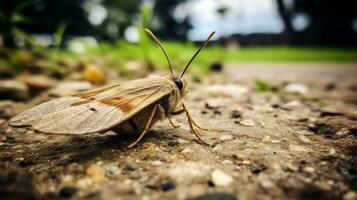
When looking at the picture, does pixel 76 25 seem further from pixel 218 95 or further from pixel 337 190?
pixel 337 190

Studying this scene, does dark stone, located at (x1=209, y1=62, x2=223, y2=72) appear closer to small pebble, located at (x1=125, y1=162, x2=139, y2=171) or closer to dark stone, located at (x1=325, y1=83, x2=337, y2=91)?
dark stone, located at (x1=325, y1=83, x2=337, y2=91)

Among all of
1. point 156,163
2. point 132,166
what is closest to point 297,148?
point 156,163

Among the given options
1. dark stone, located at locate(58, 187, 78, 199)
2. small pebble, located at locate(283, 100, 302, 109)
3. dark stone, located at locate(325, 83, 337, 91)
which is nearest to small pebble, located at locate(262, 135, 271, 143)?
small pebble, located at locate(283, 100, 302, 109)

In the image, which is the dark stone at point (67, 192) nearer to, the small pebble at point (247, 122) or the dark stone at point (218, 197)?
the dark stone at point (218, 197)

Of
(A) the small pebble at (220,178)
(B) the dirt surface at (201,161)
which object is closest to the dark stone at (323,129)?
(B) the dirt surface at (201,161)

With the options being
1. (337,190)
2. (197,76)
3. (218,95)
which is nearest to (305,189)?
(337,190)
